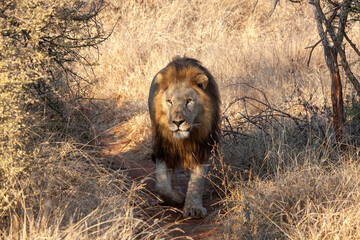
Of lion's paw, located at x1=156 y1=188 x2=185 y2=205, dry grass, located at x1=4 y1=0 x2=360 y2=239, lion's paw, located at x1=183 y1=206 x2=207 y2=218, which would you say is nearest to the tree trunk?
dry grass, located at x1=4 y1=0 x2=360 y2=239

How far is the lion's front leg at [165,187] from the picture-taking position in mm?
4584

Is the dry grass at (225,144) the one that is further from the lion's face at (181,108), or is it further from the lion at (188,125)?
the lion's face at (181,108)

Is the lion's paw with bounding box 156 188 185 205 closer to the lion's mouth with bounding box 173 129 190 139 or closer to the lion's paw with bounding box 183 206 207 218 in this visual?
the lion's paw with bounding box 183 206 207 218

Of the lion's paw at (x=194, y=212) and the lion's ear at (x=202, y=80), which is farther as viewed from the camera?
the lion's ear at (x=202, y=80)

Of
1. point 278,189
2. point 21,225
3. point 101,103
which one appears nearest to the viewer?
point 21,225

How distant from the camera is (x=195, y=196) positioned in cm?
449

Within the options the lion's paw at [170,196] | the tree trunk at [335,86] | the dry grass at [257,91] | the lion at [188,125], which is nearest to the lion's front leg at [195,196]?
the lion at [188,125]

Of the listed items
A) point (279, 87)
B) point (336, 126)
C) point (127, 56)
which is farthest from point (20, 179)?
point (127, 56)

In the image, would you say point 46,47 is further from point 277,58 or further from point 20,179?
point 277,58

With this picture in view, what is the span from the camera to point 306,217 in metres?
3.19

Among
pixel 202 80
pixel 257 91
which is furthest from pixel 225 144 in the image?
pixel 257 91

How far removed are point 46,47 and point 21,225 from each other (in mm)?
2586

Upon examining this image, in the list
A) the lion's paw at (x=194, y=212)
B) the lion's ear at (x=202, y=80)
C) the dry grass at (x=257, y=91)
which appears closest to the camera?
the dry grass at (x=257, y=91)

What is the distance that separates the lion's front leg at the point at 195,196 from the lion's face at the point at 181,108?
449 mm
